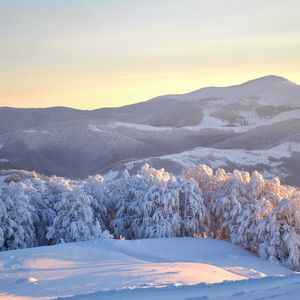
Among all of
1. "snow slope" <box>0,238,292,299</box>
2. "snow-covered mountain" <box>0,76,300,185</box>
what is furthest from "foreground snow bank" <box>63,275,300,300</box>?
"snow-covered mountain" <box>0,76,300,185</box>

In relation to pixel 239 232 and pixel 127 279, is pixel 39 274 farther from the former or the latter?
pixel 239 232

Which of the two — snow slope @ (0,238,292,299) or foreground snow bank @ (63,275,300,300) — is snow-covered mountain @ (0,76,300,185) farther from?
foreground snow bank @ (63,275,300,300)

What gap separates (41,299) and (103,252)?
5908mm

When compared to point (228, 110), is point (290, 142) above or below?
below

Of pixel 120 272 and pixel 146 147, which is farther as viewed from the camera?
pixel 146 147

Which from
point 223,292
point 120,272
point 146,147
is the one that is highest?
point 146,147

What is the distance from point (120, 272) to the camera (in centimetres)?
1336

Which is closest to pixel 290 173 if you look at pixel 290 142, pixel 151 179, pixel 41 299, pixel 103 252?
pixel 290 142

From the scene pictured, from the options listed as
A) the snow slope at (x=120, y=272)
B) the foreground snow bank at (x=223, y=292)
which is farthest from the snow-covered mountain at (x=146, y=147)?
the foreground snow bank at (x=223, y=292)

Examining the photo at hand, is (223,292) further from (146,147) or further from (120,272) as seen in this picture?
(146,147)

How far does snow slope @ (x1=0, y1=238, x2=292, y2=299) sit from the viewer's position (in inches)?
401

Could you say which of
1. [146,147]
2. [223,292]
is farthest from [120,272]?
[146,147]

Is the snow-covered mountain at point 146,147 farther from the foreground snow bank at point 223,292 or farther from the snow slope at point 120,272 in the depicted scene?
the foreground snow bank at point 223,292

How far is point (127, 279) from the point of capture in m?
12.5
